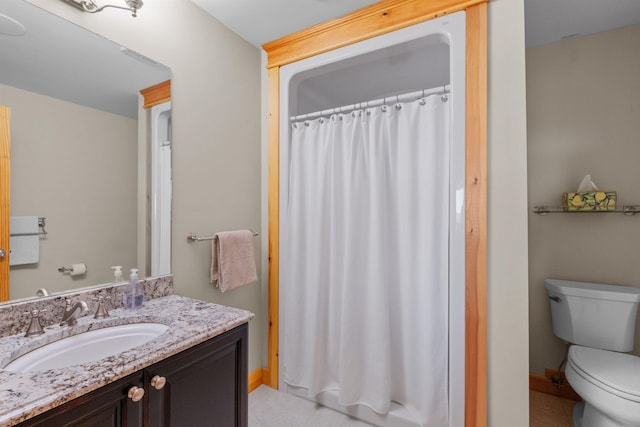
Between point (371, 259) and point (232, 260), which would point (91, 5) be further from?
point (371, 259)

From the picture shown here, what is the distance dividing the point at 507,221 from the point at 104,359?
5.50 ft

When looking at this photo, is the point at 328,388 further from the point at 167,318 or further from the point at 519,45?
the point at 519,45

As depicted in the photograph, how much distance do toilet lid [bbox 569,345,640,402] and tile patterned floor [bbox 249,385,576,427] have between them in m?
0.50

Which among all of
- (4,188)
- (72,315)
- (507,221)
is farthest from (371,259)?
(4,188)

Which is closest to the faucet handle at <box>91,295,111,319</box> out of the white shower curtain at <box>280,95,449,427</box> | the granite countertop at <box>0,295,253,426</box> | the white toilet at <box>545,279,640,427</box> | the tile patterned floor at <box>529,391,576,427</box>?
the granite countertop at <box>0,295,253,426</box>

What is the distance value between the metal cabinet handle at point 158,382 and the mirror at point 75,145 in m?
0.63

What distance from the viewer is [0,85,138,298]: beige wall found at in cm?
103

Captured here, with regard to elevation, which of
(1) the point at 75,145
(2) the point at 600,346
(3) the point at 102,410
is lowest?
(2) the point at 600,346

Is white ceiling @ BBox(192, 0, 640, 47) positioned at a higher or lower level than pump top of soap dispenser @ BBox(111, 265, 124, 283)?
higher

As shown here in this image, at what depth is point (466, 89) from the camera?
1.42 m

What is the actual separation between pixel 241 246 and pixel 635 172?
2.61 metres

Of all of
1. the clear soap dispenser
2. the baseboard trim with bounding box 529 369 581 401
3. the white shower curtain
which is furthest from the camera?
the baseboard trim with bounding box 529 369 581 401

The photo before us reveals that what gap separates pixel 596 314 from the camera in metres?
1.74

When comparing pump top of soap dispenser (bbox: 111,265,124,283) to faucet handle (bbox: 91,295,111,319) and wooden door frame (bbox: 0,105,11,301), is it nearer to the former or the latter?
faucet handle (bbox: 91,295,111,319)
